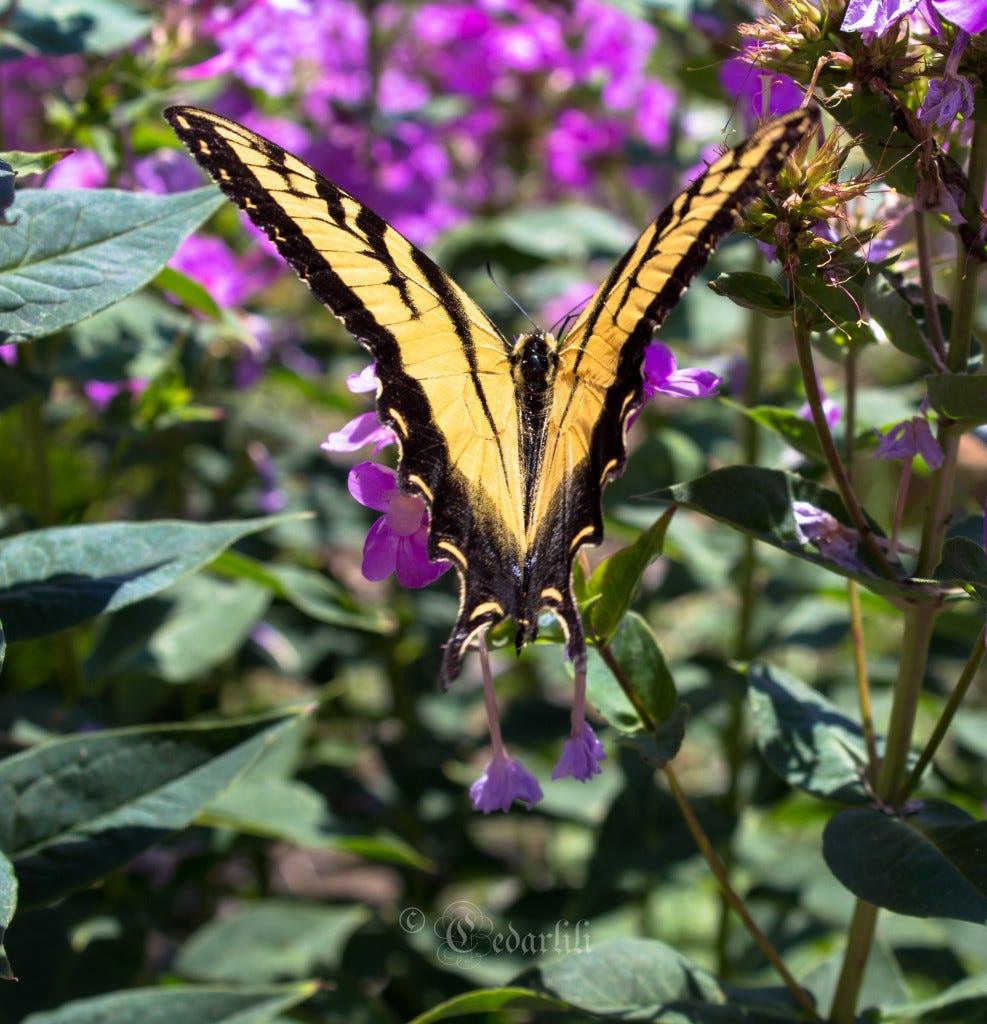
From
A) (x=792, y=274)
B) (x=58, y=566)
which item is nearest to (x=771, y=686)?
(x=792, y=274)

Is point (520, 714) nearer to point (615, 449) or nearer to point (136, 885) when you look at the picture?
point (136, 885)

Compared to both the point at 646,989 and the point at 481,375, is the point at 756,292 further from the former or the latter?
the point at 646,989

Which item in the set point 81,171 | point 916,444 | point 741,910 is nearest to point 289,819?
point 741,910

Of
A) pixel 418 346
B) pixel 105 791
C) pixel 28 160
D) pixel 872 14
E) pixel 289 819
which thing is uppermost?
pixel 872 14

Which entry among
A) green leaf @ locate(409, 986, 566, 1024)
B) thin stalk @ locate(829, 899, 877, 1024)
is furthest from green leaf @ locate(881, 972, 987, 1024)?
green leaf @ locate(409, 986, 566, 1024)

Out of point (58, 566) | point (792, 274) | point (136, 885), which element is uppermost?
point (792, 274)

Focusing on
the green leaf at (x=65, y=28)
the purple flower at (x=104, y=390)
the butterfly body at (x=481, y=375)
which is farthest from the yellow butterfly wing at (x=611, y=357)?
the purple flower at (x=104, y=390)
